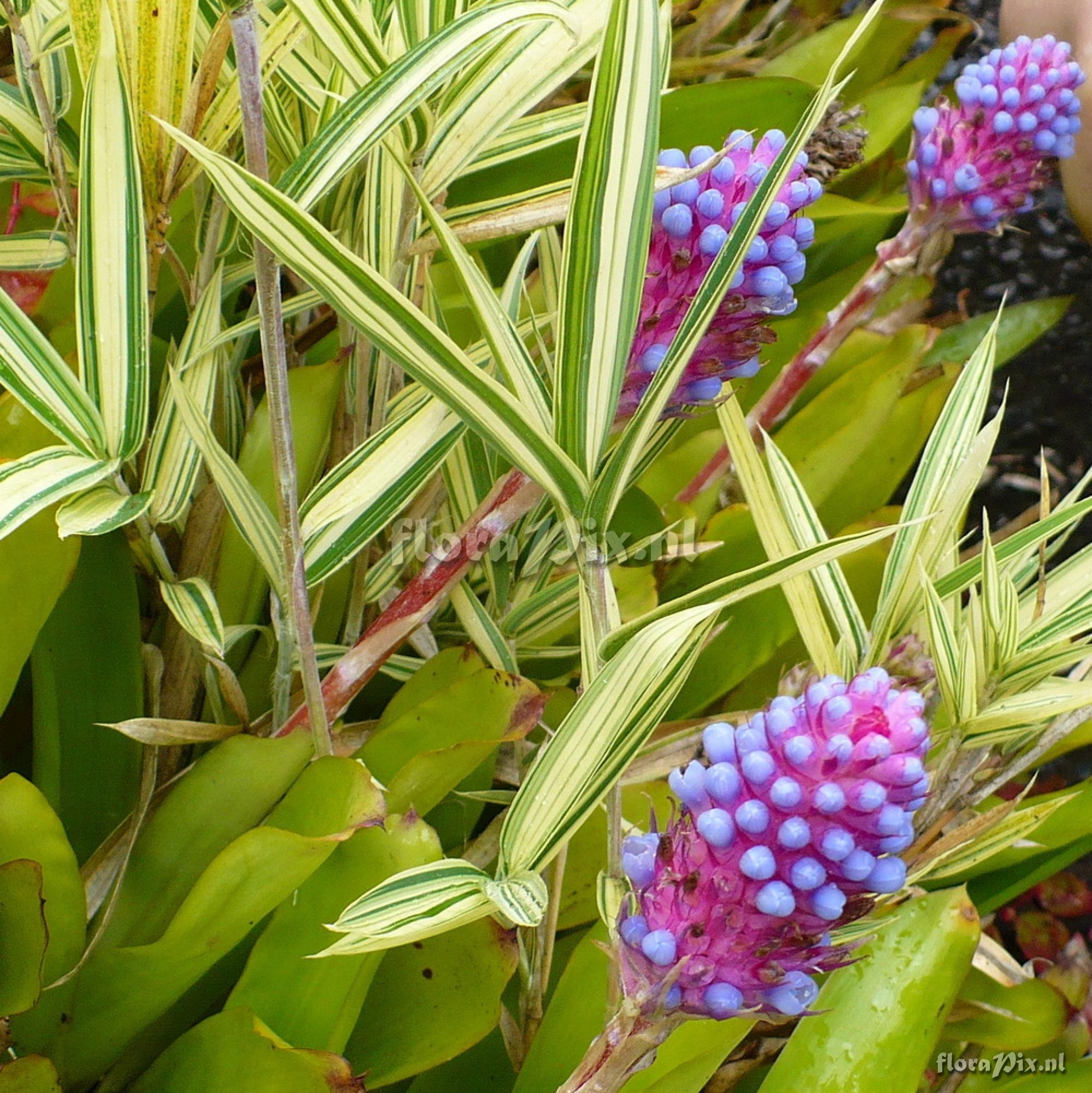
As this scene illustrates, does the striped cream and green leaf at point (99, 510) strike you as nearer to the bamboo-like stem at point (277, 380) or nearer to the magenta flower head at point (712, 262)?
the bamboo-like stem at point (277, 380)

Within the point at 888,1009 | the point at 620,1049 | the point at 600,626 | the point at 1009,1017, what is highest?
the point at 600,626

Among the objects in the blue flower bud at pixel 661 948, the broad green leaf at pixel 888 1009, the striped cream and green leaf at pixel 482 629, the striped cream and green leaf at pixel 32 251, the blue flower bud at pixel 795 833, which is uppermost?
the striped cream and green leaf at pixel 32 251

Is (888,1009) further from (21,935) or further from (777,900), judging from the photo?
(21,935)

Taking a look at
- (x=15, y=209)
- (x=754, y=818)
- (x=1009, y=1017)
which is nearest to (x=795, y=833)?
(x=754, y=818)

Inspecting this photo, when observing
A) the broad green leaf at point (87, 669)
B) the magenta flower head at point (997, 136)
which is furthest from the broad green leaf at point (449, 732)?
the magenta flower head at point (997, 136)

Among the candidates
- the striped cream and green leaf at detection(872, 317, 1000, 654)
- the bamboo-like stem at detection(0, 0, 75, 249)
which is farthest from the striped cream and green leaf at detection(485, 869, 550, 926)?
the bamboo-like stem at detection(0, 0, 75, 249)

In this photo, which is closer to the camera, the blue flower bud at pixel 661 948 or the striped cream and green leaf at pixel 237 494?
the blue flower bud at pixel 661 948

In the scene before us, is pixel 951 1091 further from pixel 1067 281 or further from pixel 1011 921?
pixel 1067 281
